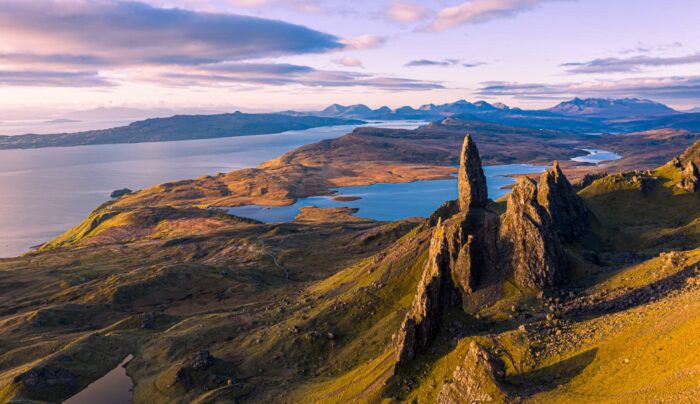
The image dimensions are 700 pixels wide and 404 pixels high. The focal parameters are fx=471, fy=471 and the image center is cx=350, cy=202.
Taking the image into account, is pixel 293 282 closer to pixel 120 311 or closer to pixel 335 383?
pixel 120 311

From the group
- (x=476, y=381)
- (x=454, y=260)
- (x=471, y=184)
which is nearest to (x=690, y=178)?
(x=471, y=184)

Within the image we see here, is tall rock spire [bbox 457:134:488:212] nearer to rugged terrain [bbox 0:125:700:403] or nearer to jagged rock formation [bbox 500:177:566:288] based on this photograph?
rugged terrain [bbox 0:125:700:403]

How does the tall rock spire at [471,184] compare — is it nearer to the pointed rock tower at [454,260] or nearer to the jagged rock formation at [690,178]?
the pointed rock tower at [454,260]

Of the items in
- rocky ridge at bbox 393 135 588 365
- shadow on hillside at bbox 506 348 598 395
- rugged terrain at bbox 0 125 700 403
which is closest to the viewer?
shadow on hillside at bbox 506 348 598 395

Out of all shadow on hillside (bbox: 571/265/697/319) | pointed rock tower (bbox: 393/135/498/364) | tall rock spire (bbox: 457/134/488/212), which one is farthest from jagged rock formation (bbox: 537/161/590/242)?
shadow on hillside (bbox: 571/265/697/319)

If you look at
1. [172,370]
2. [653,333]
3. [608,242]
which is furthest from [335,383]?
[608,242]

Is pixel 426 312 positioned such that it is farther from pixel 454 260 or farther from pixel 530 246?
pixel 530 246
